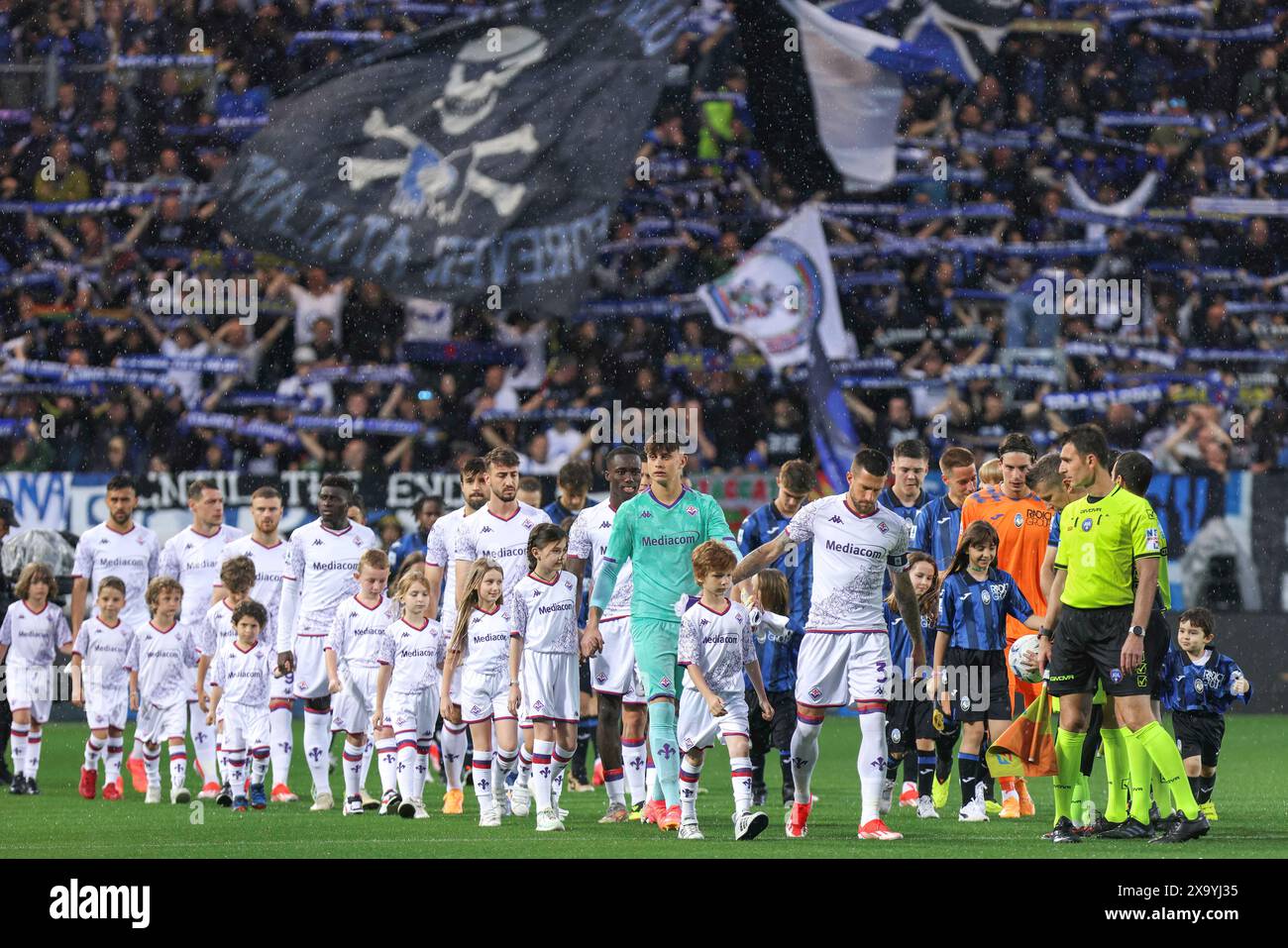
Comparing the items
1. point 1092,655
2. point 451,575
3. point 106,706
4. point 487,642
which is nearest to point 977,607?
point 1092,655

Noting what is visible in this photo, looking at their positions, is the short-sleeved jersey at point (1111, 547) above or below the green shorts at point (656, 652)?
above

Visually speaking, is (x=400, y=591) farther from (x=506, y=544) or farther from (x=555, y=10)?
(x=555, y=10)

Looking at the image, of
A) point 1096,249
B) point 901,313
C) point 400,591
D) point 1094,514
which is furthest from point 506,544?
point 1096,249

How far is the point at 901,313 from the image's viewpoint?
2409 centimetres

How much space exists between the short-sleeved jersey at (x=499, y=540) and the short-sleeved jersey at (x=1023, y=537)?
2861 millimetres

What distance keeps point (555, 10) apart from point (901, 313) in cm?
577

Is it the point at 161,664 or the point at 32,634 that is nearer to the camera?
the point at 161,664

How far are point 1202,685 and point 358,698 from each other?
5.42 meters

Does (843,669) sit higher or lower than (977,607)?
lower

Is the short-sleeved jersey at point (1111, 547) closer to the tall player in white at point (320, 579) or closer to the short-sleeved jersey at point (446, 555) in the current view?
the short-sleeved jersey at point (446, 555)

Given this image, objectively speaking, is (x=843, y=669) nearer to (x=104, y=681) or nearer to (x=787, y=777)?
(x=787, y=777)

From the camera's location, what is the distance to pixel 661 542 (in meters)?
11.6

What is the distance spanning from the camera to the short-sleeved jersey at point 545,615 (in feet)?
39.5

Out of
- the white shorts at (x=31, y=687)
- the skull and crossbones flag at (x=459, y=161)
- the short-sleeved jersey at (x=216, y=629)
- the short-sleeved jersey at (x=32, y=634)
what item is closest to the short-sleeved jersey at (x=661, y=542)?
the short-sleeved jersey at (x=216, y=629)
